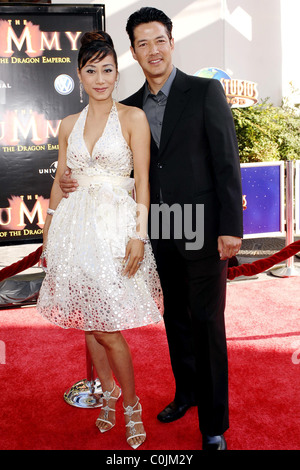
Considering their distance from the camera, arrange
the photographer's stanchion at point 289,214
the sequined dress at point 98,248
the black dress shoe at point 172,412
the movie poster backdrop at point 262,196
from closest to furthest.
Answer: the sequined dress at point 98,248, the black dress shoe at point 172,412, the photographer's stanchion at point 289,214, the movie poster backdrop at point 262,196

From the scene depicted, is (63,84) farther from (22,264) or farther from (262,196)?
(262,196)

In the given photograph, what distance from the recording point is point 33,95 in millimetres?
3686

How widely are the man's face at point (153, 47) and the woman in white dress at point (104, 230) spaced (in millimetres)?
153

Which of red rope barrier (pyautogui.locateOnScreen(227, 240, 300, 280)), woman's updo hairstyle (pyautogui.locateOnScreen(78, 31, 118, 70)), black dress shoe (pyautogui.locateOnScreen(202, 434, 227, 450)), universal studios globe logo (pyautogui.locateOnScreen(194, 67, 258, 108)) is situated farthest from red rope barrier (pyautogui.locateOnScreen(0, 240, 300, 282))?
universal studios globe logo (pyautogui.locateOnScreen(194, 67, 258, 108))

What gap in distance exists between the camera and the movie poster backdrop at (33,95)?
357 cm

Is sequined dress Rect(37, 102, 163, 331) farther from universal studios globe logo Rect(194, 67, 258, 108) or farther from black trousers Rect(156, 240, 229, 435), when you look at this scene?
universal studios globe logo Rect(194, 67, 258, 108)

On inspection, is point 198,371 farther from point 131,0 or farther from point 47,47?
point 131,0

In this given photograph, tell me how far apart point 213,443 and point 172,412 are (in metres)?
0.36

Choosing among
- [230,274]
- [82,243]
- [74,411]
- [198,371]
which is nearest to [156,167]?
[82,243]

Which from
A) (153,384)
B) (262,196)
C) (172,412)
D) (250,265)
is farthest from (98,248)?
(262,196)

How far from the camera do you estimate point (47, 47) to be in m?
3.63

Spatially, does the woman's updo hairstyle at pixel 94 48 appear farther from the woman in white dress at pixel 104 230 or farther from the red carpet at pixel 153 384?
the red carpet at pixel 153 384

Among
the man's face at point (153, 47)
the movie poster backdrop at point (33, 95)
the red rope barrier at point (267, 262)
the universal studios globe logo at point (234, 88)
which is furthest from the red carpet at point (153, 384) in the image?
the universal studios globe logo at point (234, 88)

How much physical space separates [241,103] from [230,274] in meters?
5.09
